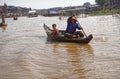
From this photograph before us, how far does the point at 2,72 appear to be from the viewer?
322 inches

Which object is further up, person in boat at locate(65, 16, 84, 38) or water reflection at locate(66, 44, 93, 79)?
person in boat at locate(65, 16, 84, 38)

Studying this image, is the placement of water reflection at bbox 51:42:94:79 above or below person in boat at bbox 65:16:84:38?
below

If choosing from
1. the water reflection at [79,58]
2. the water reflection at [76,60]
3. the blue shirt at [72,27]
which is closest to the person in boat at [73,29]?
the blue shirt at [72,27]

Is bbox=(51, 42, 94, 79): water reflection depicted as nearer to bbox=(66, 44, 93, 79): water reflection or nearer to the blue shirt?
bbox=(66, 44, 93, 79): water reflection

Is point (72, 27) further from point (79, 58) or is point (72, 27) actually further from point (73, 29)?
point (79, 58)

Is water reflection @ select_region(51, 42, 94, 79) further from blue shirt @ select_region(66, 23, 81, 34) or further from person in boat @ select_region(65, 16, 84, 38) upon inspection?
blue shirt @ select_region(66, 23, 81, 34)

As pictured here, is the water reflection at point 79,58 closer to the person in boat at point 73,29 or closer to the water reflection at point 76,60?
the water reflection at point 76,60

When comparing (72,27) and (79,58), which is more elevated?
(72,27)

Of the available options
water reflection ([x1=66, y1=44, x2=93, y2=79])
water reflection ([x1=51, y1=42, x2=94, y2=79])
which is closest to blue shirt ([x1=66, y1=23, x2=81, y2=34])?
water reflection ([x1=51, y1=42, x2=94, y2=79])

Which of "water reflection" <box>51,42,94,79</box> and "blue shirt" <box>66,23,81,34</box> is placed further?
"blue shirt" <box>66,23,81,34</box>

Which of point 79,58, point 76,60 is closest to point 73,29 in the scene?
point 79,58

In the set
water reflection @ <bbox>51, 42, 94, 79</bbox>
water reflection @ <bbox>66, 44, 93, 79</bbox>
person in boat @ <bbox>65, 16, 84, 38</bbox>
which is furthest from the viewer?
person in boat @ <bbox>65, 16, 84, 38</bbox>

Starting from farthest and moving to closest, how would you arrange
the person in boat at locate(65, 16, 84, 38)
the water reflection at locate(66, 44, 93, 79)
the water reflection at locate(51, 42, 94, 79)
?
1. the person in boat at locate(65, 16, 84, 38)
2. the water reflection at locate(66, 44, 93, 79)
3. the water reflection at locate(51, 42, 94, 79)

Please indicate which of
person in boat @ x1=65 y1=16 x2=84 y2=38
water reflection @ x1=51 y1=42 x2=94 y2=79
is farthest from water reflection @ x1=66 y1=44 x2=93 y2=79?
person in boat @ x1=65 y1=16 x2=84 y2=38
